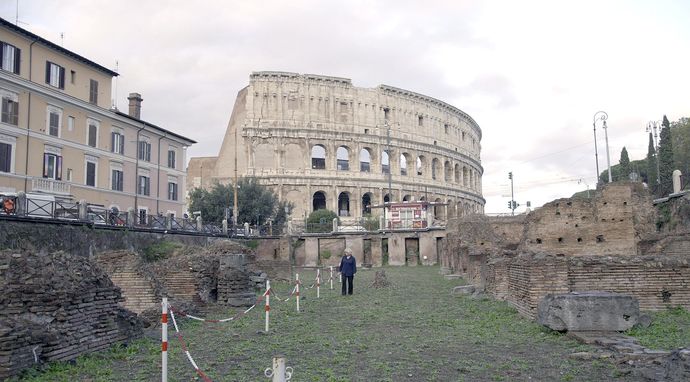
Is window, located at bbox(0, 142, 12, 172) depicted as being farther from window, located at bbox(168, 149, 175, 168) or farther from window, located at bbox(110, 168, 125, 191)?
window, located at bbox(168, 149, 175, 168)

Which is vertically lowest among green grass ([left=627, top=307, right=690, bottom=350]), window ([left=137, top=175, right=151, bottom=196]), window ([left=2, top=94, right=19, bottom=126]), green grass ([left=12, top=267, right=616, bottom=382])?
green grass ([left=12, top=267, right=616, bottom=382])

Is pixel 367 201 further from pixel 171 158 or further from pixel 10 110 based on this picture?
pixel 10 110

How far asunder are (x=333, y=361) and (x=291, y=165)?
6614cm

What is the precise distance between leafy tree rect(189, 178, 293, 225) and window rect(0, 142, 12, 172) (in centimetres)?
2192

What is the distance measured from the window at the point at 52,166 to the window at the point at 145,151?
28.1 ft

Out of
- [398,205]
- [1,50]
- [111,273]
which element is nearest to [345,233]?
[398,205]

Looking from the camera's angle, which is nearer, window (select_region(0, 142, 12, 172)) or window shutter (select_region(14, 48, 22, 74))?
window (select_region(0, 142, 12, 172))

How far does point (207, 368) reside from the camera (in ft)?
24.6

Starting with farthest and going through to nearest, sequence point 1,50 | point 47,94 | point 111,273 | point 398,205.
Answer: point 398,205 < point 47,94 < point 1,50 < point 111,273

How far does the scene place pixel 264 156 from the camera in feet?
239

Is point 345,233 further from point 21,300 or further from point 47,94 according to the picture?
point 21,300

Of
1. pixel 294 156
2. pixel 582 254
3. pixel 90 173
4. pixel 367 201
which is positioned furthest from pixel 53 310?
pixel 367 201

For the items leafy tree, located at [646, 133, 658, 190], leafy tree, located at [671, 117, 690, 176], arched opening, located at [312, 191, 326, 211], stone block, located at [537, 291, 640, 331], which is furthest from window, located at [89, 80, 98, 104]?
leafy tree, located at [671, 117, 690, 176]

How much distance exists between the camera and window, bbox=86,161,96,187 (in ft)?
126
